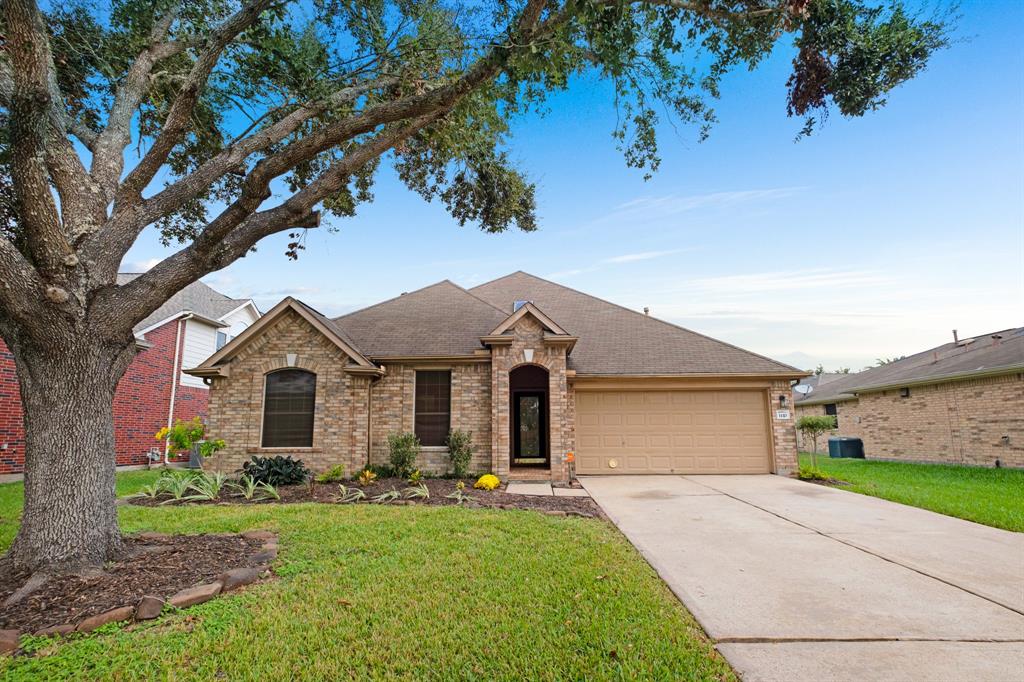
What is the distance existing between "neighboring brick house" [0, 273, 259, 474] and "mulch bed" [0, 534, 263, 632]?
10024 millimetres

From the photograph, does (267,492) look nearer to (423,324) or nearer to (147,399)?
(423,324)

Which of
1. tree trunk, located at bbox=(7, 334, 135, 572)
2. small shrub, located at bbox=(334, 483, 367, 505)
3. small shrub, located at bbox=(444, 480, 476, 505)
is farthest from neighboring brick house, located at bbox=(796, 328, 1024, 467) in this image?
tree trunk, located at bbox=(7, 334, 135, 572)

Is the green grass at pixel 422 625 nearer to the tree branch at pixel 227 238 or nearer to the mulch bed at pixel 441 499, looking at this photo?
the mulch bed at pixel 441 499

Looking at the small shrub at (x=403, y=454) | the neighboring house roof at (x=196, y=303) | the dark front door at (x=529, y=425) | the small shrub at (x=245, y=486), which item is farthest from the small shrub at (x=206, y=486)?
the neighboring house roof at (x=196, y=303)

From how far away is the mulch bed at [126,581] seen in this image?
379 cm

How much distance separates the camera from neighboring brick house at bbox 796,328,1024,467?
13203 mm

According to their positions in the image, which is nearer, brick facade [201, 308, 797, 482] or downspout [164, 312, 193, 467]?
brick facade [201, 308, 797, 482]

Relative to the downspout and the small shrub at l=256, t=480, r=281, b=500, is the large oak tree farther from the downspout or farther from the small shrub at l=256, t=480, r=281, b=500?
the downspout

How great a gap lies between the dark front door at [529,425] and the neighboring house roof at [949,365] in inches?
500

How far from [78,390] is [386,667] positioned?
13.6 ft

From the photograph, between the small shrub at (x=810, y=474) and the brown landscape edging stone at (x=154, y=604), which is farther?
the small shrub at (x=810, y=474)

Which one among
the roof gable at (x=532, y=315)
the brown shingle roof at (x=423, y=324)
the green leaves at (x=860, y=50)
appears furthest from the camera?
the brown shingle roof at (x=423, y=324)

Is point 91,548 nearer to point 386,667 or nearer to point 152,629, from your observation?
point 152,629

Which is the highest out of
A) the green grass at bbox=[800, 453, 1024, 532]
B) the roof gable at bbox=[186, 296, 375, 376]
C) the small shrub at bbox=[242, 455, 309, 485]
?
the roof gable at bbox=[186, 296, 375, 376]
